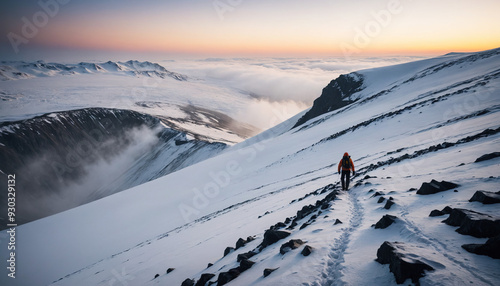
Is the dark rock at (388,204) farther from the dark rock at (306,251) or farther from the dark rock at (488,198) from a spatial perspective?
the dark rock at (306,251)

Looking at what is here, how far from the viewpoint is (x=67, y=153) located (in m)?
110

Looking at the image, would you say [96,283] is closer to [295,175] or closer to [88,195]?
[295,175]

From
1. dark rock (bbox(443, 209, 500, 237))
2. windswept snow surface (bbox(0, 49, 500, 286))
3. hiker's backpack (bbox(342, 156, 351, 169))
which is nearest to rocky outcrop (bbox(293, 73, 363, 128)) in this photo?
windswept snow surface (bbox(0, 49, 500, 286))

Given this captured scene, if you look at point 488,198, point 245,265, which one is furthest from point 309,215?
point 488,198

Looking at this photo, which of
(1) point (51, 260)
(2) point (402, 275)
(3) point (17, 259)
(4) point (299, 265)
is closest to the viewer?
(2) point (402, 275)

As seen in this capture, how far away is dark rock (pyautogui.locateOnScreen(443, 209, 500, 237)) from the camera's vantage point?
13.3 ft

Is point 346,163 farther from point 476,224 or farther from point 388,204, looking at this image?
point 476,224

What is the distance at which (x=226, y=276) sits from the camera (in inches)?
238

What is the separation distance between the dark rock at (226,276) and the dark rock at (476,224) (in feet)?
16.9

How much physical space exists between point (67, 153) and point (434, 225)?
140448 millimetres

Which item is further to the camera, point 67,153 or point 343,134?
point 67,153

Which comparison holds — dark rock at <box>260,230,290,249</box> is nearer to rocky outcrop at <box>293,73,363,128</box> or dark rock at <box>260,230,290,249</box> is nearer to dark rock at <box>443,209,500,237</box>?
dark rock at <box>443,209,500,237</box>

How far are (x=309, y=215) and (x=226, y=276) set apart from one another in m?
4.28

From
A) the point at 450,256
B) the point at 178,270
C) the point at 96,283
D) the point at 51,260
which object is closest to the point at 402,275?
the point at 450,256
